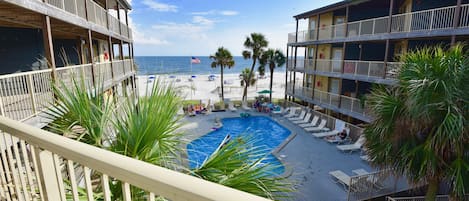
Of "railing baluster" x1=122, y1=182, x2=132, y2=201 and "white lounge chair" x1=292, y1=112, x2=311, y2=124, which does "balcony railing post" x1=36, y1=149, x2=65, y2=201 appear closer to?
"railing baluster" x1=122, y1=182, x2=132, y2=201

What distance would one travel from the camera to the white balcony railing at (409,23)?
1180 cm

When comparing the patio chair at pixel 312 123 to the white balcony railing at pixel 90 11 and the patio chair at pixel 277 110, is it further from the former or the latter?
the white balcony railing at pixel 90 11

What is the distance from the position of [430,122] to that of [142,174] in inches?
267

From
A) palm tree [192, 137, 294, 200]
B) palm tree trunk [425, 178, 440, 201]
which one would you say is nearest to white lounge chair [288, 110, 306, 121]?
palm tree trunk [425, 178, 440, 201]

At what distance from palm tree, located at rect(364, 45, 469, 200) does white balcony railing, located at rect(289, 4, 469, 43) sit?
27.4ft

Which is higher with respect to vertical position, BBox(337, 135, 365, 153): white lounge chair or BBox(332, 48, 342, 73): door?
BBox(332, 48, 342, 73): door

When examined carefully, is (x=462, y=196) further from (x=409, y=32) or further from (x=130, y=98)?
(x=409, y=32)

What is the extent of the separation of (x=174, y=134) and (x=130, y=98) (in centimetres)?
79

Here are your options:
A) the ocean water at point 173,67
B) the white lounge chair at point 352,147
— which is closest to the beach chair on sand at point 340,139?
the white lounge chair at point 352,147

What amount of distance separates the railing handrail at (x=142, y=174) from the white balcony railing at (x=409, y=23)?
15.2m

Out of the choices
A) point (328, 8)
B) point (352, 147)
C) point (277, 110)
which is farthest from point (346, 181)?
point (277, 110)

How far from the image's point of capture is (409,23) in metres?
13.4

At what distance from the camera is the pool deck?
9953 millimetres

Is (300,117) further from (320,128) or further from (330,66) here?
(330,66)
